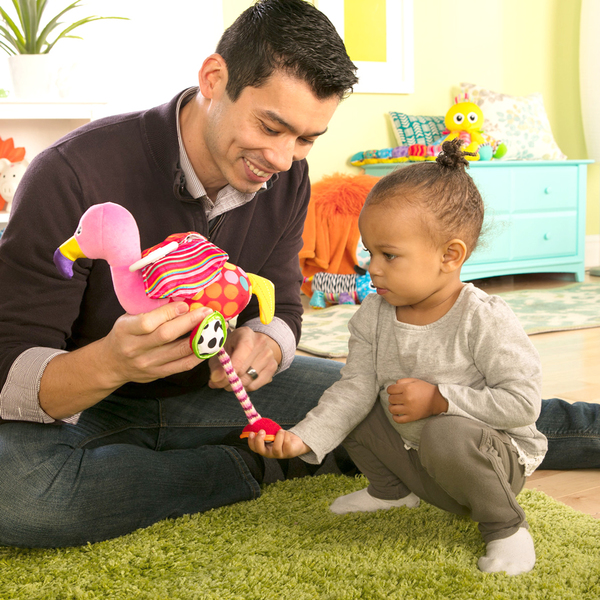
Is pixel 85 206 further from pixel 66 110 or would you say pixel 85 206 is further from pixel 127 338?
pixel 66 110

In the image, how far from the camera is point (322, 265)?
3.05m

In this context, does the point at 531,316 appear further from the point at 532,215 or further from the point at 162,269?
the point at 162,269

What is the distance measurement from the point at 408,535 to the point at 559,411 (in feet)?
1.42

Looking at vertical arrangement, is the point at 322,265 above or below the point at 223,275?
below

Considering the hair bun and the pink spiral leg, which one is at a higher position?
A: the hair bun

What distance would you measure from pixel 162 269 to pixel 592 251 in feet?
13.2

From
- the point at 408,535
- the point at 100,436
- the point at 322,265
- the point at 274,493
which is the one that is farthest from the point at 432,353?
the point at 322,265

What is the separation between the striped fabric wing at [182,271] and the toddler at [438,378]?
0.81ft

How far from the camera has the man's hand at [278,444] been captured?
92 cm

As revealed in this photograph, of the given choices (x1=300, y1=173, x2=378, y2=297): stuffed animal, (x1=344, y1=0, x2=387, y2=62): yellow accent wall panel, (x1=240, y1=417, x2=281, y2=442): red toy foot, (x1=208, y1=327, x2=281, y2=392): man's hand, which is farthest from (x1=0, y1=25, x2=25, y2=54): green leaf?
(x1=240, y1=417, x2=281, y2=442): red toy foot

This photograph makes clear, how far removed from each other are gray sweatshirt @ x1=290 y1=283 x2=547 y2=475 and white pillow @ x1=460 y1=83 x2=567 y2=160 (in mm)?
2944

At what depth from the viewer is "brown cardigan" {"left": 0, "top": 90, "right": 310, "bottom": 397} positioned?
0.99m

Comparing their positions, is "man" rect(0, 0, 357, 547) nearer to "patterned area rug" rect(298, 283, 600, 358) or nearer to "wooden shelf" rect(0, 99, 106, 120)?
"patterned area rug" rect(298, 283, 600, 358)

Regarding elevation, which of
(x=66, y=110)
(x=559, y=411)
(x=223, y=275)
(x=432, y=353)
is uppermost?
(x=66, y=110)
